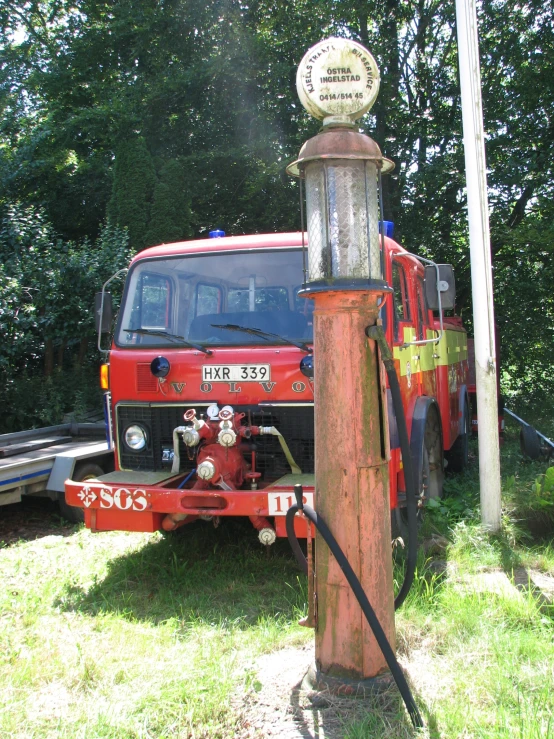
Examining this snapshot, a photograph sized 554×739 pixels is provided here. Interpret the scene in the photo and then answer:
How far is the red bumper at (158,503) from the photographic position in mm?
4082

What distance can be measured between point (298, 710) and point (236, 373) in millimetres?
2360

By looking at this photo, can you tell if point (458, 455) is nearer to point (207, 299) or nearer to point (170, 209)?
point (207, 299)

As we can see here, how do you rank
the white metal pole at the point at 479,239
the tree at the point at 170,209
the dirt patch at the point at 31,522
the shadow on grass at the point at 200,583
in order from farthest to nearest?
the tree at the point at 170,209 < the dirt patch at the point at 31,522 < the white metal pole at the point at 479,239 < the shadow on grass at the point at 200,583

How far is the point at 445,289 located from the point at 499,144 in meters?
10.8

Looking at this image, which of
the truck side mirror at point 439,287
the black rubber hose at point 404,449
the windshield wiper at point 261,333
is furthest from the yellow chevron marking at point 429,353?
the black rubber hose at point 404,449

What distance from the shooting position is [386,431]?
2.71 metres

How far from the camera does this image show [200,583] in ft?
14.8

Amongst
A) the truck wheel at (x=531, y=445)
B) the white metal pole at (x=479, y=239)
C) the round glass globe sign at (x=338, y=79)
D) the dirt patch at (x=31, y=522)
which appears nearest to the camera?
the round glass globe sign at (x=338, y=79)

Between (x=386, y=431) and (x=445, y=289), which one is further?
(x=445, y=289)

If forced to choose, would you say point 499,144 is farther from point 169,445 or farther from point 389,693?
point 389,693

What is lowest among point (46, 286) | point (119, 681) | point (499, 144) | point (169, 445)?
point (119, 681)

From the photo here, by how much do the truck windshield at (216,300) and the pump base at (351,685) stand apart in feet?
7.74

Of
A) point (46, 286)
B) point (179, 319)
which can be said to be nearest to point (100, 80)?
point (46, 286)

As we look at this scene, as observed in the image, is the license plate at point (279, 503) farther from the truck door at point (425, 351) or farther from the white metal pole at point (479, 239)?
the truck door at point (425, 351)
